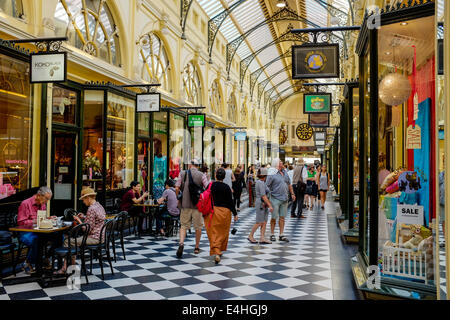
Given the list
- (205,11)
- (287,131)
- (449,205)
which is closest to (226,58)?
(205,11)

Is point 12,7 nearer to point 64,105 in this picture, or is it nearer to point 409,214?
point 64,105

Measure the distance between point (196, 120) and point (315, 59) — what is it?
27.7 ft

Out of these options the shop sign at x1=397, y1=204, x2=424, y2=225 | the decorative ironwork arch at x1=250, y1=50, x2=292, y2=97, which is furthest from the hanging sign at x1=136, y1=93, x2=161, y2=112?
the decorative ironwork arch at x1=250, y1=50, x2=292, y2=97

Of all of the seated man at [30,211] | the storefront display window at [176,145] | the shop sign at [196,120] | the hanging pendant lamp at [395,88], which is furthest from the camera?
the shop sign at [196,120]

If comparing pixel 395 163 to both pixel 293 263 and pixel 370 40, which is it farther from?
pixel 293 263

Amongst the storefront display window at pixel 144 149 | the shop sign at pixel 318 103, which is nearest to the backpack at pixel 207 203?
the storefront display window at pixel 144 149

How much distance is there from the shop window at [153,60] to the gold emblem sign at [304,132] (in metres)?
37.1

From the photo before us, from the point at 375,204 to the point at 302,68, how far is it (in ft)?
12.9

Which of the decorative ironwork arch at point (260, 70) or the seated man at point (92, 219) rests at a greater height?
the decorative ironwork arch at point (260, 70)

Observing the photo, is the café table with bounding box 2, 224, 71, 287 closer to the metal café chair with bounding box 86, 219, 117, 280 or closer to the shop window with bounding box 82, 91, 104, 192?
the metal café chair with bounding box 86, 219, 117, 280

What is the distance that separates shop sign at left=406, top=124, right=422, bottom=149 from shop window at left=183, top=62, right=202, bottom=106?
1312cm

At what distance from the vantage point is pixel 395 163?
180 inches

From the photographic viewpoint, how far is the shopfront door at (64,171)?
30.1ft

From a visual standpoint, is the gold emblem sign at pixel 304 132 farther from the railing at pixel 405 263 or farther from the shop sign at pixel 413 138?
the railing at pixel 405 263
